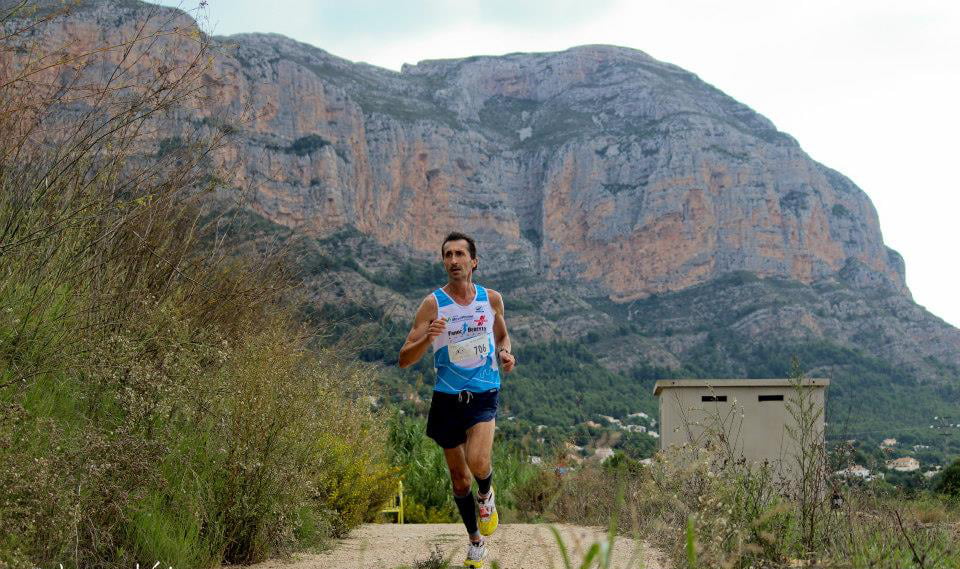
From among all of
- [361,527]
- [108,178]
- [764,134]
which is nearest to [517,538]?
[361,527]

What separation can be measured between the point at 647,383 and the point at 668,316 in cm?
2029

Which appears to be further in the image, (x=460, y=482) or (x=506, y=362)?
(x=460, y=482)

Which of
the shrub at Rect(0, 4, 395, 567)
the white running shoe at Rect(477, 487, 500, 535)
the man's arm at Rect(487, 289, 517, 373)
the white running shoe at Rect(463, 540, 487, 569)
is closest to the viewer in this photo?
the shrub at Rect(0, 4, 395, 567)

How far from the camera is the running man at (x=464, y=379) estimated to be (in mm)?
5410

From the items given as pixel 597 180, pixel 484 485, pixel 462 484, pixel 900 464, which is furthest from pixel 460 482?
pixel 597 180

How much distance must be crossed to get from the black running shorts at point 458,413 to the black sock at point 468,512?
1.26 ft

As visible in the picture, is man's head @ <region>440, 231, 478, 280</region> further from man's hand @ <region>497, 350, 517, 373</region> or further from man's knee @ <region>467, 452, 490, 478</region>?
man's knee @ <region>467, 452, 490, 478</region>

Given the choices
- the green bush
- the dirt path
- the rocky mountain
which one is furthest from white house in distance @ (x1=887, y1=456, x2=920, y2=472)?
the rocky mountain

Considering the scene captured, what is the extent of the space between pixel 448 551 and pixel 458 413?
51.5 inches

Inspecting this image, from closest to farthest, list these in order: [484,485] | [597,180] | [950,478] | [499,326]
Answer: [484,485] → [499,326] → [950,478] → [597,180]

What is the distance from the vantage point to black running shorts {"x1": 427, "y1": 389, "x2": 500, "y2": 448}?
5422mm

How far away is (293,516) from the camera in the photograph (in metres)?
5.76

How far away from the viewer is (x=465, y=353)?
17.9 feet

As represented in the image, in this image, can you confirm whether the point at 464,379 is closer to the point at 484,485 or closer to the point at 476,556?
the point at 484,485
